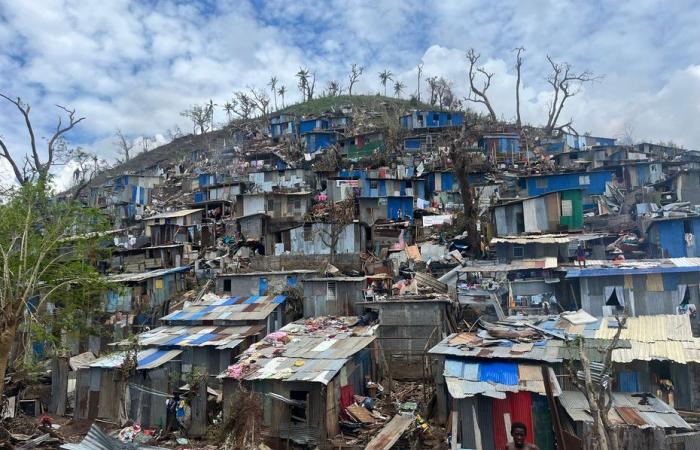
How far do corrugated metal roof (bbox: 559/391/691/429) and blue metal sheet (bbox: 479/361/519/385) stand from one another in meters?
1.27

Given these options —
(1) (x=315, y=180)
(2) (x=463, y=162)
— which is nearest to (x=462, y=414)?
(2) (x=463, y=162)

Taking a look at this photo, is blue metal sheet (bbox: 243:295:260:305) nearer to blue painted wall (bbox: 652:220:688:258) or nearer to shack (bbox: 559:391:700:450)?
shack (bbox: 559:391:700:450)

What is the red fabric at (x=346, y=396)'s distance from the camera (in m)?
15.6

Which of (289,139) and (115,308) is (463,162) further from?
(289,139)

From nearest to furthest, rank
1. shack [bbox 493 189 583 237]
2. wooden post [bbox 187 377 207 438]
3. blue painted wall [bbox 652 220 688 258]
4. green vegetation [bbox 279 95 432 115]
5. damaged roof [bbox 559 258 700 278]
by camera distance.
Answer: wooden post [bbox 187 377 207 438] → damaged roof [bbox 559 258 700 278] → blue painted wall [bbox 652 220 688 258] → shack [bbox 493 189 583 237] → green vegetation [bbox 279 95 432 115]

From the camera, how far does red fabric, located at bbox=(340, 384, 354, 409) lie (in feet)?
51.1

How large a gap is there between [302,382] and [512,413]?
20.9ft

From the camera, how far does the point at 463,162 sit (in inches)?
1080

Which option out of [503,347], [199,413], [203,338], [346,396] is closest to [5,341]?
[199,413]

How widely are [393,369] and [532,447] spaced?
12.4m

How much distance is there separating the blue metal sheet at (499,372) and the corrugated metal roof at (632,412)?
49.9 inches

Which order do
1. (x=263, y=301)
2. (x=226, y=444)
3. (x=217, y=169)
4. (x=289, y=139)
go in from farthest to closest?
(x=289, y=139) < (x=217, y=169) < (x=263, y=301) < (x=226, y=444)

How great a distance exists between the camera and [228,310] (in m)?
22.7

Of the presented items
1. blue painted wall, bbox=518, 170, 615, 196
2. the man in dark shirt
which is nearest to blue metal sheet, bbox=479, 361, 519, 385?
the man in dark shirt
